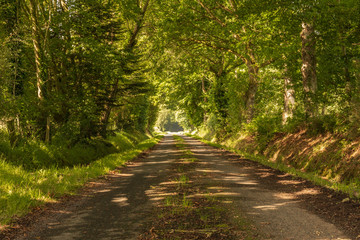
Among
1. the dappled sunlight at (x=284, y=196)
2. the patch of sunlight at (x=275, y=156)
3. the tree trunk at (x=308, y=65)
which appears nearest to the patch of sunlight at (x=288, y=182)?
the dappled sunlight at (x=284, y=196)

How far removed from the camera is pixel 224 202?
20.7 feet

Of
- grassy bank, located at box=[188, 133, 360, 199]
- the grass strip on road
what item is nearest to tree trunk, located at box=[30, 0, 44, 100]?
the grass strip on road

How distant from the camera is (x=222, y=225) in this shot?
4.79 metres

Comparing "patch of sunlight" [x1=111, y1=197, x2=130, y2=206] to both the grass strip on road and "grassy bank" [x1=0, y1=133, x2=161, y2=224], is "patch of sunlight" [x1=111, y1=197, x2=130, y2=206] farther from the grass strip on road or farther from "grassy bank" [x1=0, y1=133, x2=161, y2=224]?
"grassy bank" [x1=0, y1=133, x2=161, y2=224]

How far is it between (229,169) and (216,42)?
12657 mm

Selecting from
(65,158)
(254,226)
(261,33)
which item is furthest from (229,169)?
(261,33)

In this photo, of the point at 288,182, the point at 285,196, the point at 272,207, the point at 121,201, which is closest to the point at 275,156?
the point at 288,182

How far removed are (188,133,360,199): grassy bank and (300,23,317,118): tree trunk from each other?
4.93 feet

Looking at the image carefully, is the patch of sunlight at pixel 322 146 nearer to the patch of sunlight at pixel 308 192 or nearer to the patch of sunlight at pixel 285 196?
the patch of sunlight at pixel 308 192

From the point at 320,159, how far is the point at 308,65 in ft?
17.6

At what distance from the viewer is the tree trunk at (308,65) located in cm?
1281

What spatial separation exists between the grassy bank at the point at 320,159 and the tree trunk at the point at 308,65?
150 centimetres

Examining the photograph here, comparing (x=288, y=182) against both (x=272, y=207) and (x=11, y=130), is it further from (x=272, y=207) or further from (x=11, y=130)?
(x=11, y=130)

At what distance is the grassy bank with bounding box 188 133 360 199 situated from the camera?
26.5 feet
